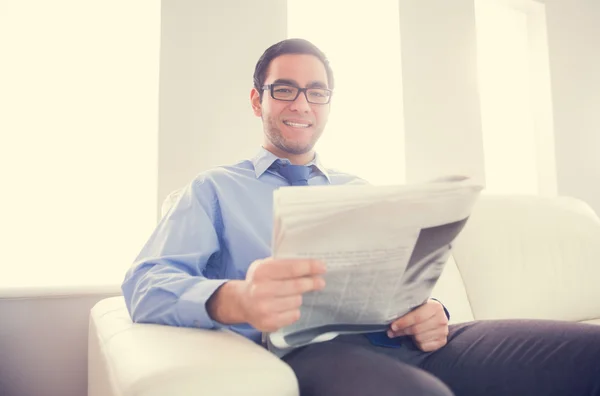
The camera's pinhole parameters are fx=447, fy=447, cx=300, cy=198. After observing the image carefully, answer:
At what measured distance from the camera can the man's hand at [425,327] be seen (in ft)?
2.55

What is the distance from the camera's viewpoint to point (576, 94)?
289 centimetres

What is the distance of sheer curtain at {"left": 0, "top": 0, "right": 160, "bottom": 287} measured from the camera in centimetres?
153

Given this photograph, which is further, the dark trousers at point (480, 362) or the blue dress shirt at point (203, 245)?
the blue dress shirt at point (203, 245)

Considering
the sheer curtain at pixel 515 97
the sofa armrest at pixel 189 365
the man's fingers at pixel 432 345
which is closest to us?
the sofa armrest at pixel 189 365

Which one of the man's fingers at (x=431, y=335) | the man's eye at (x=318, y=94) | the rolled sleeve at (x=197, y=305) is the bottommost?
the man's fingers at (x=431, y=335)

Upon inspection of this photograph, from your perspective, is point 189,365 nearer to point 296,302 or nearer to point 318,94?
point 296,302

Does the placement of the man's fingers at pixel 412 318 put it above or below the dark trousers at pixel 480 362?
above

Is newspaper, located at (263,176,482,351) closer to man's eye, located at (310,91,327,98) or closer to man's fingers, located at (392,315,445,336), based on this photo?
man's fingers, located at (392,315,445,336)

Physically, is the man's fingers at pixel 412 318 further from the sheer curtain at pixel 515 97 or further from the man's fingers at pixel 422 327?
the sheer curtain at pixel 515 97

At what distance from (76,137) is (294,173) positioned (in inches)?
38.0

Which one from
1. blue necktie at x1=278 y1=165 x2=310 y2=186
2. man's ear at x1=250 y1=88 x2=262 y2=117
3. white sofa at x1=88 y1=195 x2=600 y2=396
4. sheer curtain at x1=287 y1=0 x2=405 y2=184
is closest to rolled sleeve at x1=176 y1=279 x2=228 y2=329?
white sofa at x1=88 y1=195 x2=600 y2=396

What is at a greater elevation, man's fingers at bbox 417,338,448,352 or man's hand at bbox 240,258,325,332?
man's hand at bbox 240,258,325,332

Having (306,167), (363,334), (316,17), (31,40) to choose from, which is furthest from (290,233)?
(316,17)

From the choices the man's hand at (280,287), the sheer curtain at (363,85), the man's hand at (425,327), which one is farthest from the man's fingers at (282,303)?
the sheer curtain at (363,85)
